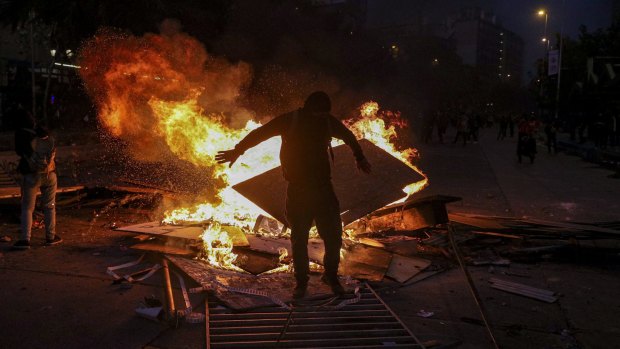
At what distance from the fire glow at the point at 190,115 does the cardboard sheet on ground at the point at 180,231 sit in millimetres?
115

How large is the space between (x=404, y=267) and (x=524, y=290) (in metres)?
1.27

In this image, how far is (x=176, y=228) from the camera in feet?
21.7

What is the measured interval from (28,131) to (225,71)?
24.9 feet

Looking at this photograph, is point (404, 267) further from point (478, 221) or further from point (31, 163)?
point (31, 163)

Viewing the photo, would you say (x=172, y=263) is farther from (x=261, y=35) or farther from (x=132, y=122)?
(x=261, y=35)

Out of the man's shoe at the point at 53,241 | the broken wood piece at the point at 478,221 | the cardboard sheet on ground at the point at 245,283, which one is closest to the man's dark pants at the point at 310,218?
the cardboard sheet on ground at the point at 245,283

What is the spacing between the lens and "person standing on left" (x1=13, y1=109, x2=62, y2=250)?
247 inches

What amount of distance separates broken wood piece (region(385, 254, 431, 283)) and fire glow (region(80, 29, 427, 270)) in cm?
137

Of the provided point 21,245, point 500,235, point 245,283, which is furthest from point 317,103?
point 21,245

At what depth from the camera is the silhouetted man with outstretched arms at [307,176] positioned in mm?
4812

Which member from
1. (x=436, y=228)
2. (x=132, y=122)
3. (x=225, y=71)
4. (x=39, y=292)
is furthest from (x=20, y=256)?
(x=225, y=71)

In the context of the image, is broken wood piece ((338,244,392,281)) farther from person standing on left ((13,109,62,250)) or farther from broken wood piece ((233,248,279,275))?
person standing on left ((13,109,62,250))

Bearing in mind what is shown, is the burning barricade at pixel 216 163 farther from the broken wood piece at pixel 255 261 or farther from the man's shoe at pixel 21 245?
the man's shoe at pixel 21 245

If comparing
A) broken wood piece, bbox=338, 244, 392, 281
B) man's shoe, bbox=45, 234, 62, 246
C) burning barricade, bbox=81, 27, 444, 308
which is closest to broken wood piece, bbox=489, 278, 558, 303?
burning barricade, bbox=81, 27, 444, 308
